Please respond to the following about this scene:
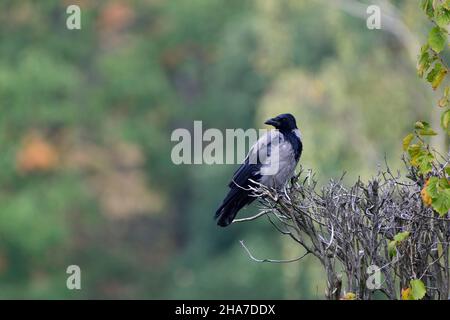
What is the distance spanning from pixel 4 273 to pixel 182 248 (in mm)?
6039

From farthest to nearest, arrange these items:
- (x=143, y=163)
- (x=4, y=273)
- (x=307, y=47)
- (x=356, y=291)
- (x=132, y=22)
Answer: (x=132, y=22) → (x=143, y=163) → (x=4, y=273) → (x=307, y=47) → (x=356, y=291)

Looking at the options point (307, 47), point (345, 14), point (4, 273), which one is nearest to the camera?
point (345, 14)

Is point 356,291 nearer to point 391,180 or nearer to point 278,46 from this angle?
point 391,180

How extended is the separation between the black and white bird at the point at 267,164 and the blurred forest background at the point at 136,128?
1023cm

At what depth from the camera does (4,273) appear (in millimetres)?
27375

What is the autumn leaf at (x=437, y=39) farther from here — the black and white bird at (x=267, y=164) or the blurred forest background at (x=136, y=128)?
A: the blurred forest background at (x=136, y=128)

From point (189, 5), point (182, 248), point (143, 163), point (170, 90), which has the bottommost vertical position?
point (182, 248)

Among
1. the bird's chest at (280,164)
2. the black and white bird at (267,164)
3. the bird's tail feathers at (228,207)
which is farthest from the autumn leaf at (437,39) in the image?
the bird's tail feathers at (228,207)

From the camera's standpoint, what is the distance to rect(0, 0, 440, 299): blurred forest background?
82.9 feet

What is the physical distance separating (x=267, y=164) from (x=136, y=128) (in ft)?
70.9

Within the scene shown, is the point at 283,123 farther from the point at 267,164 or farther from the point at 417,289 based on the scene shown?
the point at 417,289

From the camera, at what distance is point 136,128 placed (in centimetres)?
3045

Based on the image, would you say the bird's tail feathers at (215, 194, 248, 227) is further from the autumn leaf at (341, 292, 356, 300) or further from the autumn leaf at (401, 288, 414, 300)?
the autumn leaf at (401, 288, 414, 300)

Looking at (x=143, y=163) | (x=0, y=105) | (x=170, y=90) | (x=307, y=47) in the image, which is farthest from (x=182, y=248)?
(x=307, y=47)
